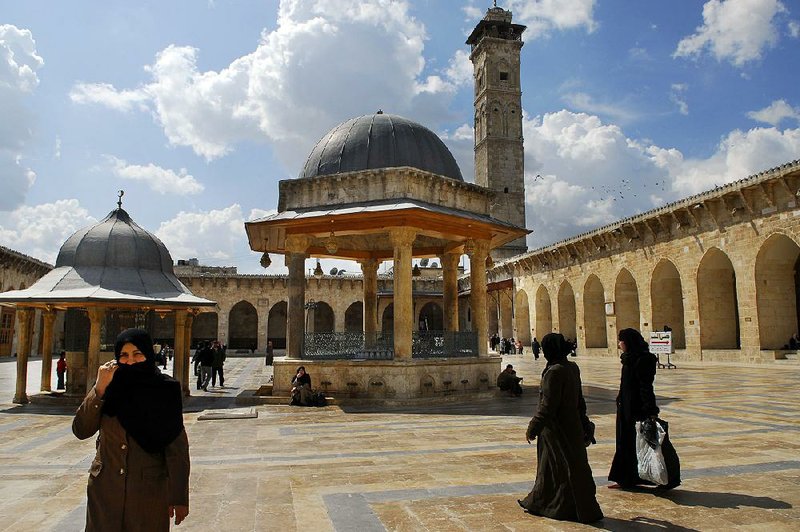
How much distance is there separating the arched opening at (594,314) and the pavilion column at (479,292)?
A: 18.7m

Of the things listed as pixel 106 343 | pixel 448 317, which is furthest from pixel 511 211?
pixel 106 343

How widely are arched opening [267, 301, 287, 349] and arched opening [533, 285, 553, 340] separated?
18960 mm

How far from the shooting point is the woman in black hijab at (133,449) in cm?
283

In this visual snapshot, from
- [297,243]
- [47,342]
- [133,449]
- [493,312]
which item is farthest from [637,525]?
[493,312]

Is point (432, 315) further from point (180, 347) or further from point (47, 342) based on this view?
point (47, 342)

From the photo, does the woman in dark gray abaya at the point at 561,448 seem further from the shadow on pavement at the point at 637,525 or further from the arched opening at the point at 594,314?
the arched opening at the point at 594,314

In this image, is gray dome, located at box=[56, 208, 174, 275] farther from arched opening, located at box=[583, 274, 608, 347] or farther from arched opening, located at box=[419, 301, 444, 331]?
arched opening, located at box=[419, 301, 444, 331]

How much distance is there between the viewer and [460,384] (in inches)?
495

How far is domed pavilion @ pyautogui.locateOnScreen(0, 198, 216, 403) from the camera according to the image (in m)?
11.9

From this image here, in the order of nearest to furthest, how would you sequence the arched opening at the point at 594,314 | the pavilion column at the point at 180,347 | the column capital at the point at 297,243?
1. the column capital at the point at 297,243
2. the pavilion column at the point at 180,347
3. the arched opening at the point at 594,314

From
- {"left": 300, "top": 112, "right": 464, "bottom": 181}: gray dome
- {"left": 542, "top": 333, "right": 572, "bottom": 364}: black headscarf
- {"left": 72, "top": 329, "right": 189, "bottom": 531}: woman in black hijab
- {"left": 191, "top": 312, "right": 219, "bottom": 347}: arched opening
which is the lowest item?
{"left": 72, "top": 329, "right": 189, "bottom": 531}: woman in black hijab

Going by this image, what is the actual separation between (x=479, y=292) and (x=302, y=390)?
4.58m

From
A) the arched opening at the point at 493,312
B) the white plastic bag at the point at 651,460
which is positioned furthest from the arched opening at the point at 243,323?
the white plastic bag at the point at 651,460

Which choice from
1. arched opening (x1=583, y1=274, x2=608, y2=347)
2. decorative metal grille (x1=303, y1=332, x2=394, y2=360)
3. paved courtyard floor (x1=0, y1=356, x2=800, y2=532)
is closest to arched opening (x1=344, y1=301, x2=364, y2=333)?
arched opening (x1=583, y1=274, x2=608, y2=347)
